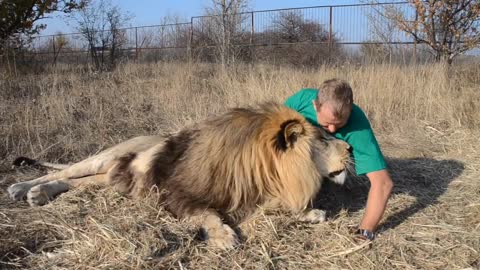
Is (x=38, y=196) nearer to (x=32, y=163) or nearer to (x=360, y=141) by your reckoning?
(x=32, y=163)

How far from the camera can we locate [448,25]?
30.5 feet

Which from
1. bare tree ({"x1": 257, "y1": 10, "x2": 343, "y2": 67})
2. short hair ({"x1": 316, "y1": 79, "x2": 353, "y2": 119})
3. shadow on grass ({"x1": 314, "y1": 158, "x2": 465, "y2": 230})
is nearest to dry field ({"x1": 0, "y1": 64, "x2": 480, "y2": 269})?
shadow on grass ({"x1": 314, "y1": 158, "x2": 465, "y2": 230})

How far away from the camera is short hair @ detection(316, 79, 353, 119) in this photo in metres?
3.24

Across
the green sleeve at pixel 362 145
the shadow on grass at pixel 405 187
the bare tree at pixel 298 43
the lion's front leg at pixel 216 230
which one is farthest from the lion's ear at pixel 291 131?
the bare tree at pixel 298 43

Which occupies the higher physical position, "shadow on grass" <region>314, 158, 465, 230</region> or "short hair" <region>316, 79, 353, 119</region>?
"short hair" <region>316, 79, 353, 119</region>

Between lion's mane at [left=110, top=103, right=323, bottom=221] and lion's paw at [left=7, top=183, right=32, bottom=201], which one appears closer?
lion's mane at [left=110, top=103, right=323, bottom=221]

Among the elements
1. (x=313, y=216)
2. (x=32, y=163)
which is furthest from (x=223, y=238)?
(x=32, y=163)

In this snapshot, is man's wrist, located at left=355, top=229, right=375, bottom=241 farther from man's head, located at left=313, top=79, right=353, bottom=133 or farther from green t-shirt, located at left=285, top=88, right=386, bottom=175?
man's head, located at left=313, top=79, right=353, bottom=133

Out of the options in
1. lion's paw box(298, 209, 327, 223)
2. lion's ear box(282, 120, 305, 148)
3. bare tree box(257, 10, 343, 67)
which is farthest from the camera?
bare tree box(257, 10, 343, 67)

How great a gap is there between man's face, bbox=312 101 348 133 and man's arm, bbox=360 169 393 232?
404 millimetres

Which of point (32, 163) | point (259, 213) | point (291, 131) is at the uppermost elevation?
point (291, 131)

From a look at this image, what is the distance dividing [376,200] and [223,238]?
1.06m

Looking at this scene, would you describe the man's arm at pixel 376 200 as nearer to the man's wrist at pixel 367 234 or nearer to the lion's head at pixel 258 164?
the man's wrist at pixel 367 234

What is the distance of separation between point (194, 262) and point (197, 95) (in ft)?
18.5
